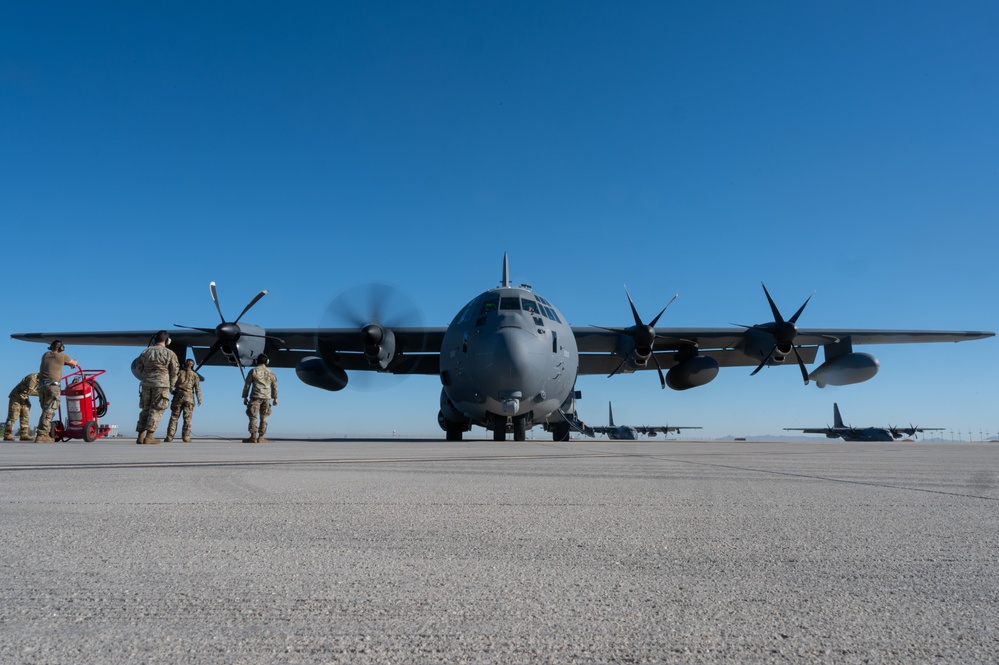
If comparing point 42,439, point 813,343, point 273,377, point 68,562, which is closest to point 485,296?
point 273,377

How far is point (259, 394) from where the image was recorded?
13.2m

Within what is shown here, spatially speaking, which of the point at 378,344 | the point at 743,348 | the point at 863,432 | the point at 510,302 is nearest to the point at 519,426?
the point at 510,302

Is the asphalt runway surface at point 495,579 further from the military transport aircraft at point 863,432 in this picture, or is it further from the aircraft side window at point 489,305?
the military transport aircraft at point 863,432

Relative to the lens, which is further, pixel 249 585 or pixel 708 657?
pixel 249 585

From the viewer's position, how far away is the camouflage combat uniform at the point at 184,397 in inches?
510

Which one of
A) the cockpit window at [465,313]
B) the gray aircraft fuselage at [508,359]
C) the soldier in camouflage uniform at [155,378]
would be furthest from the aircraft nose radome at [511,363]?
the soldier in camouflage uniform at [155,378]

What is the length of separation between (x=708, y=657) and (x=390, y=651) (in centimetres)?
53

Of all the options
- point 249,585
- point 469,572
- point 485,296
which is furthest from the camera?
point 485,296

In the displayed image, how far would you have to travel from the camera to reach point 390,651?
43.9 inches

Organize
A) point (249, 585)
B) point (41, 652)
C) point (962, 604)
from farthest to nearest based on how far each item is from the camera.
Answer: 1. point (249, 585)
2. point (962, 604)
3. point (41, 652)

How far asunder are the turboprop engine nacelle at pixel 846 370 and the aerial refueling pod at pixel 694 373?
10.3ft

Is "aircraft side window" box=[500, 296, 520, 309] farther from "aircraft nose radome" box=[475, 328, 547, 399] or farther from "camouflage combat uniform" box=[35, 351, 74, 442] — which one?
"camouflage combat uniform" box=[35, 351, 74, 442]

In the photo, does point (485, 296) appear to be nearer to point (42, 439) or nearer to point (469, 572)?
point (42, 439)

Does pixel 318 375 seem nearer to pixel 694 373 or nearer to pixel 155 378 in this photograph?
pixel 155 378
